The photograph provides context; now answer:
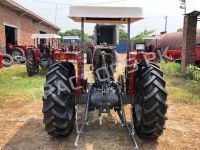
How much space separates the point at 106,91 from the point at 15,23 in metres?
18.8

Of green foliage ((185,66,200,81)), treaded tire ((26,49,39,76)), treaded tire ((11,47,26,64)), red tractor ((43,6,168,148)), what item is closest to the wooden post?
green foliage ((185,66,200,81))

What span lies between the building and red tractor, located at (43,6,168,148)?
14673 millimetres

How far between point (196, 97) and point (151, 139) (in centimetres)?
423

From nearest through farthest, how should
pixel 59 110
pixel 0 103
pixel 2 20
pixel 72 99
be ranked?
pixel 59 110 < pixel 72 99 < pixel 0 103 < pixel 2 20

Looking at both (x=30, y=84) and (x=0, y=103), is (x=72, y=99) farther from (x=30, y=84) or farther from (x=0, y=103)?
(x=30, y=84)

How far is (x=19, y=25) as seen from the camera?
23.5 m

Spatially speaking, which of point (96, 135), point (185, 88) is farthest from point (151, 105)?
point (185, 88)

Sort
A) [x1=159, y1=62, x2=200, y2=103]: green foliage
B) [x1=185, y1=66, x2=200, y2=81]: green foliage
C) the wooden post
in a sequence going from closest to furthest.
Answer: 1. [x1=159, y1=62, x2=200, y2=103]: green foliage
2. [x1=185, y1=66, x2=200, y2=81]: green foliage
3. the wooden post

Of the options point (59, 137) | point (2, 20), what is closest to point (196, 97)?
point (59, 137)

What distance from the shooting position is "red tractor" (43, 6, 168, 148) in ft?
15.6

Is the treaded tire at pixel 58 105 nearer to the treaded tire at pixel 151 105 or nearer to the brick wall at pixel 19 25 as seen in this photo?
the treaded tire at pixel 151 105

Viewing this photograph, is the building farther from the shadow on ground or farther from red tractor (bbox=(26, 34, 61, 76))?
the shadow on ground

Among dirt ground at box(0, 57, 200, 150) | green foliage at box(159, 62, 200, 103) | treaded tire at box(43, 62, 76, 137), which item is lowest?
dirt ground at box(0, 57, 200, 150)

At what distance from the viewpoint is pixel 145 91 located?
15.8 feet
